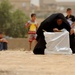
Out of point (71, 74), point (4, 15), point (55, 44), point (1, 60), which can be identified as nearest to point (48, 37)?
point (55, 44)

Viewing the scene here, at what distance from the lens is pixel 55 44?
509 inches

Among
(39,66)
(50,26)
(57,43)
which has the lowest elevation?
(57,43)

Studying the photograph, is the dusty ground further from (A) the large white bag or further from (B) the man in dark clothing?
(B) the man in dark clothing

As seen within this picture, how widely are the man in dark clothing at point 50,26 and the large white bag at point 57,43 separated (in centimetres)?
14

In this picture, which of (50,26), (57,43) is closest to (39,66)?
(57,43)

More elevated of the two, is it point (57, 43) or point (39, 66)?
point (39, 66)

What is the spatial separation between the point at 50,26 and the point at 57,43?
52 centimetres

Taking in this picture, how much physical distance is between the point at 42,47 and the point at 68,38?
2.48 feet

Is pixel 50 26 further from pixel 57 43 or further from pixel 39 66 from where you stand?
pixel 39 66

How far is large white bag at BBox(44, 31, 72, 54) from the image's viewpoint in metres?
12.8

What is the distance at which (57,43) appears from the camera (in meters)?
12.9

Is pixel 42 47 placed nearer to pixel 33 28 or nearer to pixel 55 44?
pixel 55 44

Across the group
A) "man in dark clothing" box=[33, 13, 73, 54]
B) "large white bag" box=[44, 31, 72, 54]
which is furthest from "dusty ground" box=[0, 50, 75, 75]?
"man in dark clothing" box=[33, 13, 73, 54]

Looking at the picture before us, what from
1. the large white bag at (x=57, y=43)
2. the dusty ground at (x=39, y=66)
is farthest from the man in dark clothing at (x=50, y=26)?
the dusty ground at (x=39, y=66)
